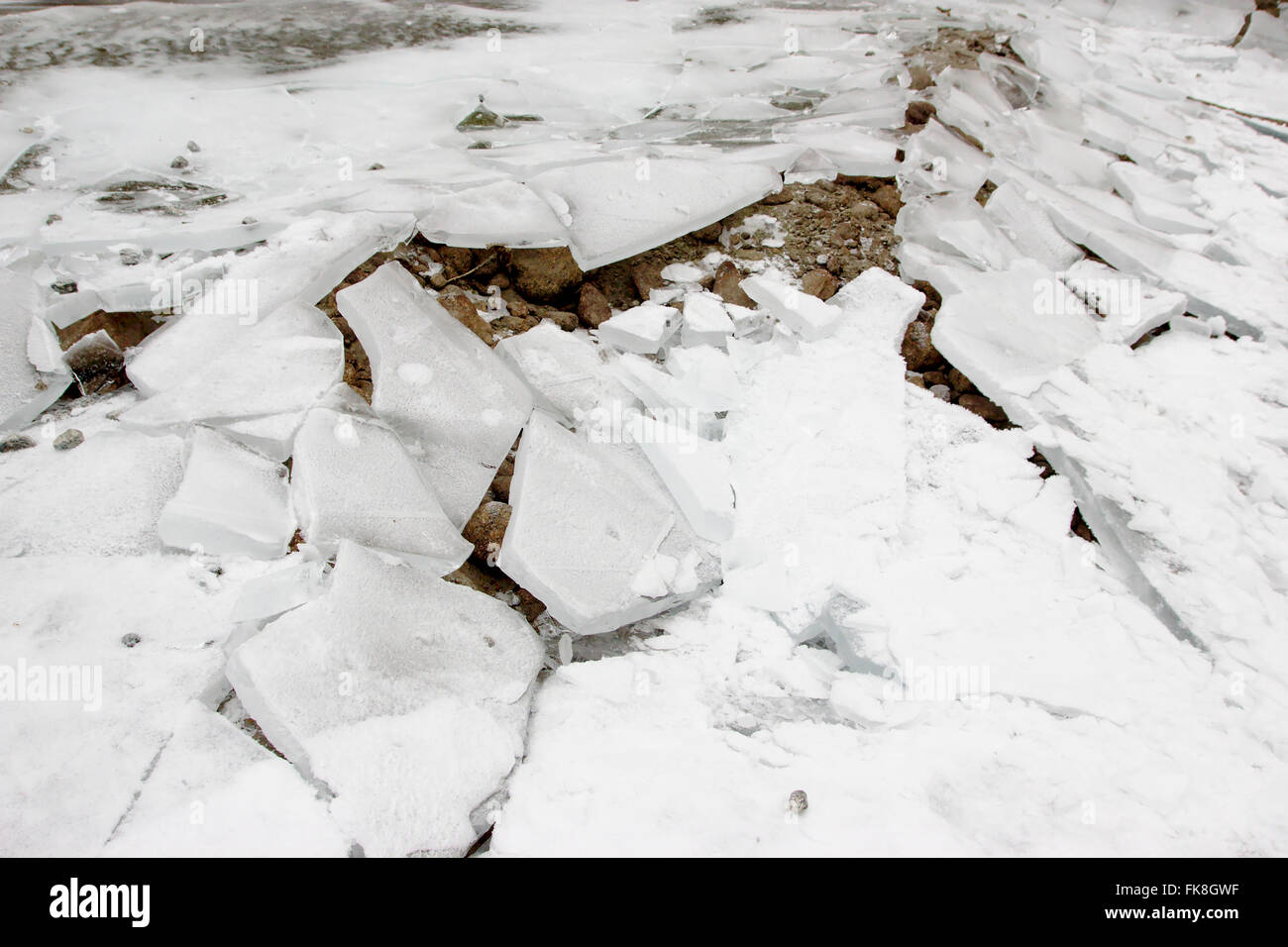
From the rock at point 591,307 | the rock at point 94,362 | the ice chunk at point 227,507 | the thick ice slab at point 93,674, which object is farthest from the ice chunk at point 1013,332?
the rock at point 94,362

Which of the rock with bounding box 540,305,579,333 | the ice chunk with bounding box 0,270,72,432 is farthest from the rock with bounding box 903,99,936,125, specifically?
the ice chunk with bounding box 0,270,72,432

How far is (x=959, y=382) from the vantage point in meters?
2.08

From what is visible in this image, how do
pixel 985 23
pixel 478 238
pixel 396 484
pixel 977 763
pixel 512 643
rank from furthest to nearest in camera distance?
pixel 985 23 < pixel 478 238 < pixel 396 484 < pixel 512 643 < pixel 977 763

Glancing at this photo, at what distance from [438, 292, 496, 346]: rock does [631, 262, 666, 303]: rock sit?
493 mm

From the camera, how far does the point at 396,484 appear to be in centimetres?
155

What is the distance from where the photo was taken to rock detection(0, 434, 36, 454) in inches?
60.8

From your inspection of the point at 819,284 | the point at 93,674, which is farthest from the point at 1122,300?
the point at 93,674

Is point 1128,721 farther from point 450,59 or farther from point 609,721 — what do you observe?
point 450,59

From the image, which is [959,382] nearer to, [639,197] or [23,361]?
[639,197]

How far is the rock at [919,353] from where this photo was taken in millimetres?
2119

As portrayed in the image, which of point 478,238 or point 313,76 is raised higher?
point 313,76

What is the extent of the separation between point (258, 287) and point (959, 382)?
6.40 feet
